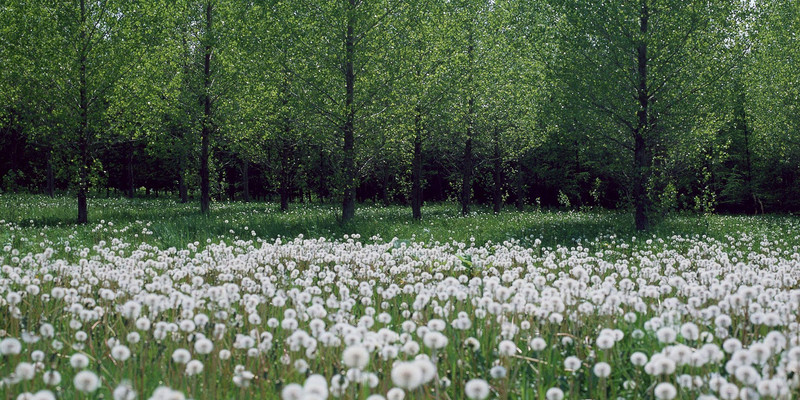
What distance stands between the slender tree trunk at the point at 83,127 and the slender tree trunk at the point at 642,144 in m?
14.9

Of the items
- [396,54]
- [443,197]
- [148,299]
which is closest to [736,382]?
[148,299]

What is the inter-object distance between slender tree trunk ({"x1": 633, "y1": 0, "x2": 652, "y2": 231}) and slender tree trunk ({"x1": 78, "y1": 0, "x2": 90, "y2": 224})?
14.9 meters

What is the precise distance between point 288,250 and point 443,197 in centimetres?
4212

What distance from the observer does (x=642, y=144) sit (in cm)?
1677

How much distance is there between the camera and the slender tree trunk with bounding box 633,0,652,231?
52.7ft

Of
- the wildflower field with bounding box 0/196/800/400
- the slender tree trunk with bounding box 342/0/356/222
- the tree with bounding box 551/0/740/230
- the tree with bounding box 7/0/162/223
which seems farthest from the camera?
the slender tree trunk with bounding box 342/0/356/222

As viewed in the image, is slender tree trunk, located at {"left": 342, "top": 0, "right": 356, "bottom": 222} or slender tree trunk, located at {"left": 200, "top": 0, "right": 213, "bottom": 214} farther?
slender tree trunk, located at {"left": 200, "top": 0, "right": 213, "bottom": 214}

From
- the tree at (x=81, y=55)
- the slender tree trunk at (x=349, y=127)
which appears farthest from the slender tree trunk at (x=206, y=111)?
the slender tree trunk at (x=349, y=127)

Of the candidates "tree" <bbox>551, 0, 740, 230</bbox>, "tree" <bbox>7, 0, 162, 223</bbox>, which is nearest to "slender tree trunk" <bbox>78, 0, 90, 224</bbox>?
"tree" <bbox>7, 0, 162, 223</bbox>

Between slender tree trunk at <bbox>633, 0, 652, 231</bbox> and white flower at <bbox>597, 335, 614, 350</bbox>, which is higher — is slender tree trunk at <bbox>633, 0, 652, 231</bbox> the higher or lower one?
the higher one

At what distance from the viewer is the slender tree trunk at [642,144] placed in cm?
1606

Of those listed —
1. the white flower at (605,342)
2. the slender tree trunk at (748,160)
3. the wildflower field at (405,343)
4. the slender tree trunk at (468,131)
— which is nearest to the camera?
the wildflower field at (405,343)

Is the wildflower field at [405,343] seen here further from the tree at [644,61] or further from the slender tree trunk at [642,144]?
the tree at [644,61]

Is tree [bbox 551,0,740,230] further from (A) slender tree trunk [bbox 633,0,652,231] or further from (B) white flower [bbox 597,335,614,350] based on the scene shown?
(B) white flower [bbox 597,335,614,350]
